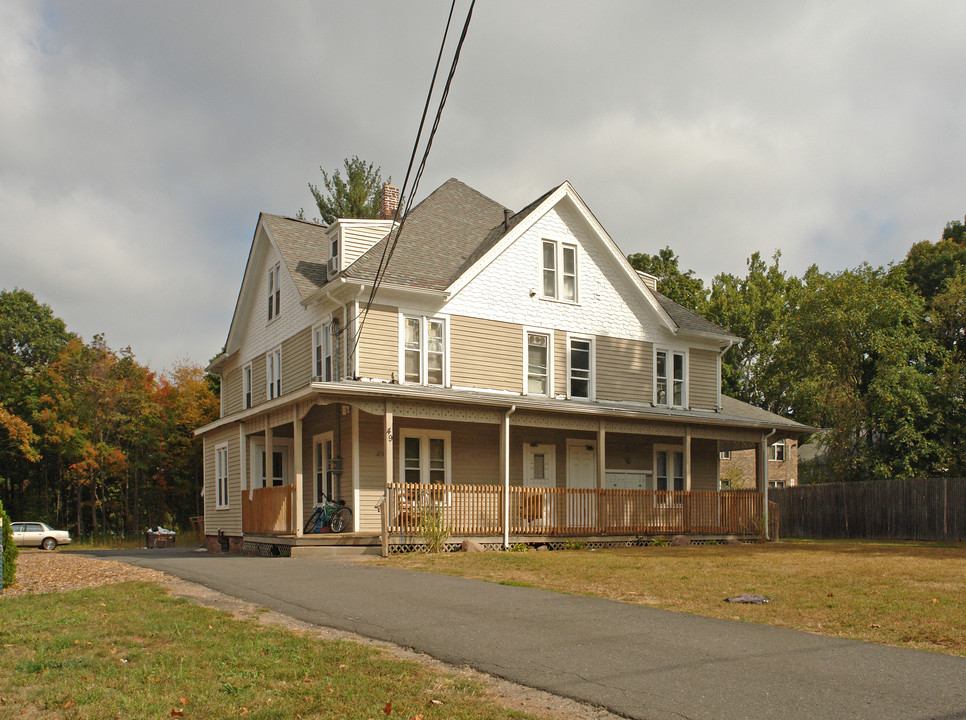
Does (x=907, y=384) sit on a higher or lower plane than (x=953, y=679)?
higher

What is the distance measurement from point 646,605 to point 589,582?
7.72 ft

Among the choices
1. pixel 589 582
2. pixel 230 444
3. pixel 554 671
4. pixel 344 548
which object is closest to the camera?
pixel 554 671

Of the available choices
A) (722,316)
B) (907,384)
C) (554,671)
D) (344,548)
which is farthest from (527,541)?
(722,316)

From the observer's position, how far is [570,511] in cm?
2075

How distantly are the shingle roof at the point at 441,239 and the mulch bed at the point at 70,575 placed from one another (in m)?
7.93

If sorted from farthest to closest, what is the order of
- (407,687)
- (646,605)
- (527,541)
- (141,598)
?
(527,541)
(141,598)
(646,605)
(407,687)

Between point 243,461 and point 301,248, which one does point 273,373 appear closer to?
point 243,461

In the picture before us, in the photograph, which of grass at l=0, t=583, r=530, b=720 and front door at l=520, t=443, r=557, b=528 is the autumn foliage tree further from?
grass at l=0, t=583, r=530, b=720

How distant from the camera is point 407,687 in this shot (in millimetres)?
6098

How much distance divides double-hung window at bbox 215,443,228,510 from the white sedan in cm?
1346

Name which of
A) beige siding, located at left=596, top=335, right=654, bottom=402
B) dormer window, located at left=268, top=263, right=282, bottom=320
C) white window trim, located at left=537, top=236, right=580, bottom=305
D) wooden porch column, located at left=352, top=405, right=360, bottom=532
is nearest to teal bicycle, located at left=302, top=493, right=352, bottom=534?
wooden porch column, located at left=352, top=405, right=360, bottom=532

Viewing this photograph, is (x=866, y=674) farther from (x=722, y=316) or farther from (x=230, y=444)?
(x=722, y=316)

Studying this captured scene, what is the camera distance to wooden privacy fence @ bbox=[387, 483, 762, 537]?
18.0 metres

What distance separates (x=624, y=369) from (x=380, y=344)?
24.8 ft
